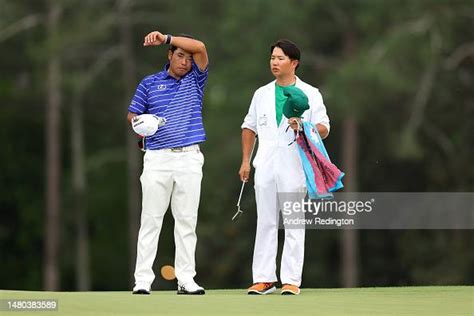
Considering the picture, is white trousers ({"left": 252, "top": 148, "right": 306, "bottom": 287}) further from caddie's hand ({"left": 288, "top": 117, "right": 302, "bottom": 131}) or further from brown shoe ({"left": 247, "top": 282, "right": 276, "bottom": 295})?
caddie's hand ({"left": 288, "top": 117, "right": 302, "bottom": 131})

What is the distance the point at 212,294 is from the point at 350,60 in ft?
91.3

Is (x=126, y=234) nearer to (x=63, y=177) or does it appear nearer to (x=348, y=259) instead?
(x=63, y=177)

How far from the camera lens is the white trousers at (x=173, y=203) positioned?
11.8 meters

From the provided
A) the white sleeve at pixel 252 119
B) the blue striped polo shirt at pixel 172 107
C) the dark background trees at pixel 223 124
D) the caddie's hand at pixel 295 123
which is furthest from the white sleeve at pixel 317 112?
the dark background trees at pixel 223 124

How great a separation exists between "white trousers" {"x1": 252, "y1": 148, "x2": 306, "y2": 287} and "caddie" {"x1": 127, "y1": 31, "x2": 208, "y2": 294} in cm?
50

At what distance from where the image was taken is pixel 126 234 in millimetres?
48594

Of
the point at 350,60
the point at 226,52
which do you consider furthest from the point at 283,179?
the point at 226,52

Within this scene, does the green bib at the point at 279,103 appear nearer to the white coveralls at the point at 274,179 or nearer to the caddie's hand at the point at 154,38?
the white coveralls at the point at 274,179

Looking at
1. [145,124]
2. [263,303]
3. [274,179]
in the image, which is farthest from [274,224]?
[145,124]

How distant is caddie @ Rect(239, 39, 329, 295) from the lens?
12031 mm

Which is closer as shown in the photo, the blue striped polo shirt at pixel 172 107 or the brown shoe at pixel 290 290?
the blue striped polo shirt at pixel 172 107

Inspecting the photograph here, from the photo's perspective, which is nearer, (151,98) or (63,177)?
(151,98)

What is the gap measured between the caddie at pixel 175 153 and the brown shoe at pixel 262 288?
405 millimetres

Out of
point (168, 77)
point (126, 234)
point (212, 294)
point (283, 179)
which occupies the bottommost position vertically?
point (126, 234)
